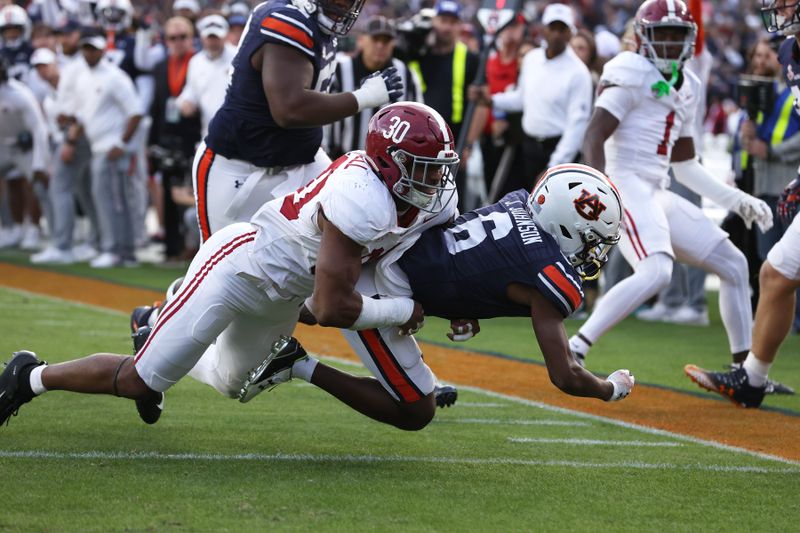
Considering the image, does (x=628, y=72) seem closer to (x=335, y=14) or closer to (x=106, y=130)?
(x=335, y=14)

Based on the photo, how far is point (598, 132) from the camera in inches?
262

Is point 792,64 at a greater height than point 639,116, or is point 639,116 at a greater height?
point 792,64

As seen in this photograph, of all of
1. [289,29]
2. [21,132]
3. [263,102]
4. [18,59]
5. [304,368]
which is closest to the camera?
[304,368]

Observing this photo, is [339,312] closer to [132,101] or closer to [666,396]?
[666,396]

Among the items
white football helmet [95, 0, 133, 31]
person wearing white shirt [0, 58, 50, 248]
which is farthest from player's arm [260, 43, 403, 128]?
white football helmet [95, 0, 133, 31]

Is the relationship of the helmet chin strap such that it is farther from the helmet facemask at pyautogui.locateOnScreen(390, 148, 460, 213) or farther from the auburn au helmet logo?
the helmet facemask at pyautogui.locateOnScreen(390, 148, 460, 213)

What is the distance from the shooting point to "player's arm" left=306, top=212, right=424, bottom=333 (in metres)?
4.17

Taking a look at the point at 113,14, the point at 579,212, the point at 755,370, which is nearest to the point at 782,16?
the point at 755,370

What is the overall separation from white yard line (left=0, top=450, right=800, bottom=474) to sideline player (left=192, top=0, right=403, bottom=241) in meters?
1.42

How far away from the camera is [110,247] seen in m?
Result: 12.2

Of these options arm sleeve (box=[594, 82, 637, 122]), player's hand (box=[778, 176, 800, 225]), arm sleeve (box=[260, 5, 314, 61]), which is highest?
arm sleeve (box=[260, 5, 314, 61])

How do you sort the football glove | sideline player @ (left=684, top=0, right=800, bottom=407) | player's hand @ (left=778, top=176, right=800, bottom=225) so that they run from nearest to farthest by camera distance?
the football glove
sideline player @ (left=684, top=0, right=800, bottom=407)
player's hand @ (left=778, top=176, right=800, bottom=225)

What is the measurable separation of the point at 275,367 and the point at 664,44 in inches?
118

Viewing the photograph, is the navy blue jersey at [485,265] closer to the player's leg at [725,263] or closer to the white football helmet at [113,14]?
the player's leg at [725,263]
